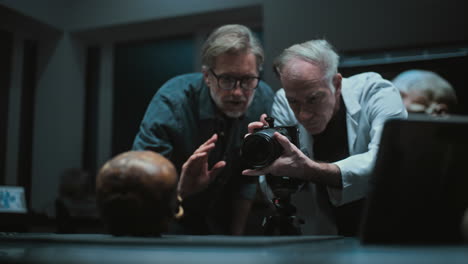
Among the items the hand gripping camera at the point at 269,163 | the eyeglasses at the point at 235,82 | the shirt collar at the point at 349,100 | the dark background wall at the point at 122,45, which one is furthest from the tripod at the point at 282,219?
the dark background wall at the point at 122,45

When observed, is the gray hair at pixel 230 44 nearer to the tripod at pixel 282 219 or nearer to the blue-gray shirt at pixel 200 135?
the blue-gray shirt at pixel 200 135

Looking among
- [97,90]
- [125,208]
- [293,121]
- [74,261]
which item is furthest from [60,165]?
[74,261]

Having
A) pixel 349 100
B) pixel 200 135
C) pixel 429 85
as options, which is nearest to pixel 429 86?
pixel 429 85

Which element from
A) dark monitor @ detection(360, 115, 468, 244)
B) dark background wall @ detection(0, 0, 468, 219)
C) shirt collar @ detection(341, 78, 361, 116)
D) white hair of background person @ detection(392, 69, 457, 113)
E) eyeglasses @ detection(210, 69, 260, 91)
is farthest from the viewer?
dark background wall @ detection(0, 0, 468, 219)

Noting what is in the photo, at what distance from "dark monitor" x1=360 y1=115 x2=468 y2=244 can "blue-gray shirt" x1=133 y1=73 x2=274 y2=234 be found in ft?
3.93

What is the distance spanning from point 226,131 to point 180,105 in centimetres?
23

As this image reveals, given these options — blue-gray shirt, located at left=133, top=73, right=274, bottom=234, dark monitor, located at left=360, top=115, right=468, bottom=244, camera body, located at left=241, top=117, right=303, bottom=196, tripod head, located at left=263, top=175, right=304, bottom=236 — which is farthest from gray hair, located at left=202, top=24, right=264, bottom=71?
dark monitor, located at left=360, top=115, right=468, bottom=244

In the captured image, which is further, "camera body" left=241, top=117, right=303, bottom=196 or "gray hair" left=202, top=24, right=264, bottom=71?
"gray hair" left=202, top=24, right=264, bottom=71

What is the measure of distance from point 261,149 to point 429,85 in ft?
4.29

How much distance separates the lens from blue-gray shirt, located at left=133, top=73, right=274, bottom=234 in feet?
6.33

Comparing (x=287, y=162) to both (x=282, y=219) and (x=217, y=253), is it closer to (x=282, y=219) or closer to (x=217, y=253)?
(x=282, y=219)

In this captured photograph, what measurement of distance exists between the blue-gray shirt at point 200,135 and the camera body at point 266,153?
21.7 inches

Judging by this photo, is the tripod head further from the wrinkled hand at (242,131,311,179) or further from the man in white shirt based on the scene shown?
the man in white shirt

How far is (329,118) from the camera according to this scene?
1.75 meters
